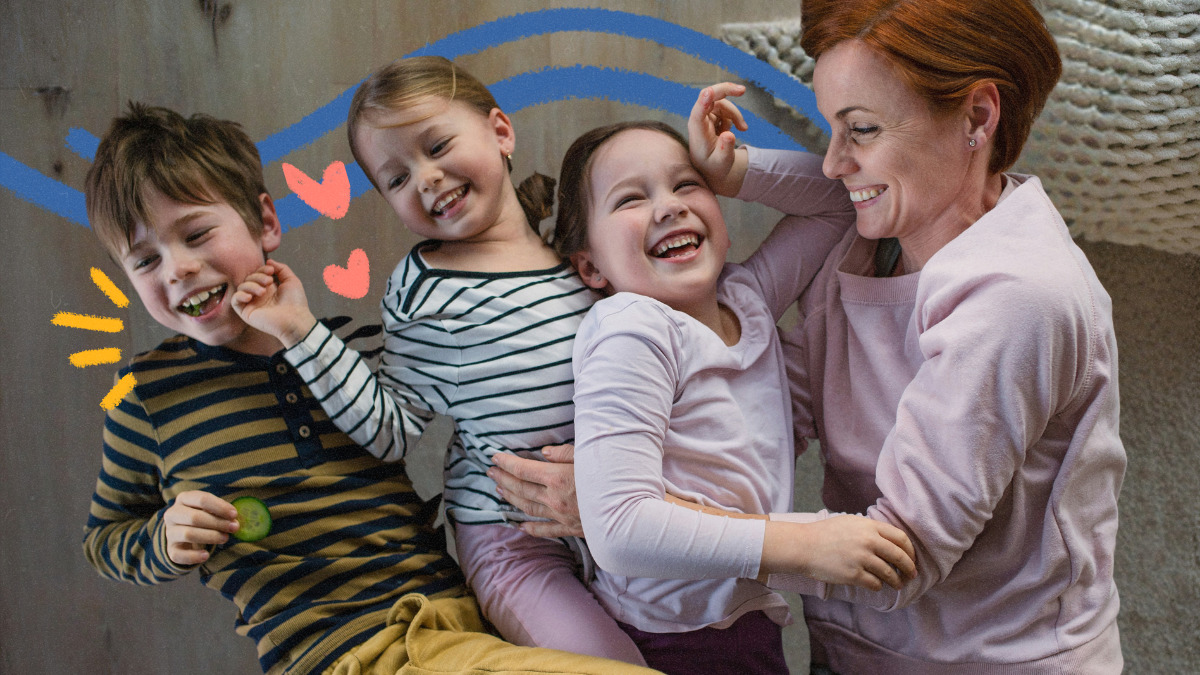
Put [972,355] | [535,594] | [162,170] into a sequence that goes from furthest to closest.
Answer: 1. [535,594]
2. [162,170]
3. [972,355]

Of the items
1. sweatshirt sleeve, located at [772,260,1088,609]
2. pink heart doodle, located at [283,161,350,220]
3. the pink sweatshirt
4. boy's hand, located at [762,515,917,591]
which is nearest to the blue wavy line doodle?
pink heart doodle, located at [283,161,350,220]

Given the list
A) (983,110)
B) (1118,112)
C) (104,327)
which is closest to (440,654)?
(104,327)

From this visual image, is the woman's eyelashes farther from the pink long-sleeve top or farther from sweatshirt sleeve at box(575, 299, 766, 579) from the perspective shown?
sweatshirt sleeve at box(575, 299, 766, 579)

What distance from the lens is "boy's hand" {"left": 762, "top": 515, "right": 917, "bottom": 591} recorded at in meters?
0.96

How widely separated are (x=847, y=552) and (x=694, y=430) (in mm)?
227

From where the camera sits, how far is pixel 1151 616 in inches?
61.6

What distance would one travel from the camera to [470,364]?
1117 mm

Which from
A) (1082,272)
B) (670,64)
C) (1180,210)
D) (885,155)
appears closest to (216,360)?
(670,64)

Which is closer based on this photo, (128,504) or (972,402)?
(972,402)

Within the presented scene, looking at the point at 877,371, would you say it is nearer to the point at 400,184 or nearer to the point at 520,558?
the point at 520,558

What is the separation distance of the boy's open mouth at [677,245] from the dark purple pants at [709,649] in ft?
1.55

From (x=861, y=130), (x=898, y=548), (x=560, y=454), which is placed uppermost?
(x=861, y=130)

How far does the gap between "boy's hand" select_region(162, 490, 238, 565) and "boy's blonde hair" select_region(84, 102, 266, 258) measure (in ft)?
1.03

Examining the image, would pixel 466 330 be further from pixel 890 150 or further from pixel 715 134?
pixel 890 150
